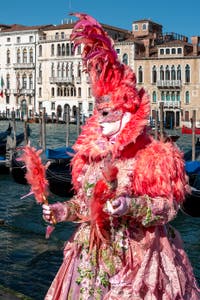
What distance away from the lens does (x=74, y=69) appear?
30.4 m

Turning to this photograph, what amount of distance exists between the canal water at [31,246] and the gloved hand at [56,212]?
1473 mm

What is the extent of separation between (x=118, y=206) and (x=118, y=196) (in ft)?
0.14

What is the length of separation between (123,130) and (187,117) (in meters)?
24.6

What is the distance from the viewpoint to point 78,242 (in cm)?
164

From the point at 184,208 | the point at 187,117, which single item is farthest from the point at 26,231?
the point at 187,117

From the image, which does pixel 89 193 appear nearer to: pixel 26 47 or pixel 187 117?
pixel 187 117

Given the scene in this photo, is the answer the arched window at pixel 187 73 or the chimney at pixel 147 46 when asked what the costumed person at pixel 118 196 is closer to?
the arched window at pixel 187 73

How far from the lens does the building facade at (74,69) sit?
85.6ft

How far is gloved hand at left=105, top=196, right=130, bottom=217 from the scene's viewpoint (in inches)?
56.2

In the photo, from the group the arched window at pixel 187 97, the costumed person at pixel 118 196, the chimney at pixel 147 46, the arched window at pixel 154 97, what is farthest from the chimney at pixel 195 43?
the costumed person at pixel 118 196

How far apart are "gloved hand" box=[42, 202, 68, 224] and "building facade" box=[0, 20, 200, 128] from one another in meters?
23.0

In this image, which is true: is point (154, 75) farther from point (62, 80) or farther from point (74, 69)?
point (62, 80)

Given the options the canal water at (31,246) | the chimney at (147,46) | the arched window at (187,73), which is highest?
the chimney at (147,46)

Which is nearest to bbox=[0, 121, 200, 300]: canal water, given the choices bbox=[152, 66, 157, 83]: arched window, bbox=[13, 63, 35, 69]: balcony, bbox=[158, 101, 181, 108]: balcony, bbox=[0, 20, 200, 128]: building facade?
bbox=[0, 20, 200, 128]: building facade
